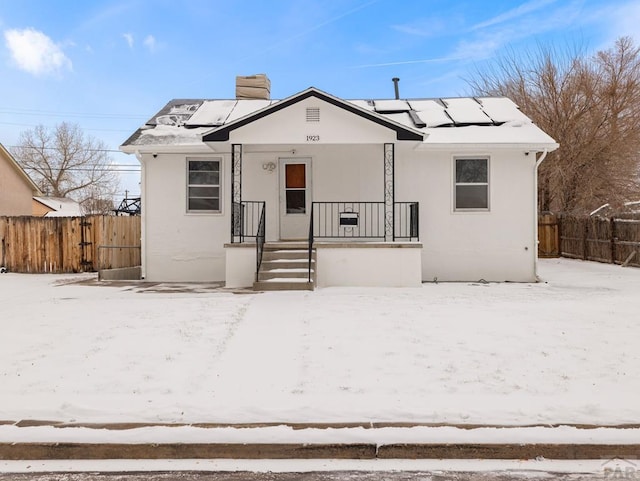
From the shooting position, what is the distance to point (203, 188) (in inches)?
482

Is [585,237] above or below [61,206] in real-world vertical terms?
below

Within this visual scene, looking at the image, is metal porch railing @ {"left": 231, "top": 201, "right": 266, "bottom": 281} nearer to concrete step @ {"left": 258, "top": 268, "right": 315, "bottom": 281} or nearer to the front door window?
concrete step @ {"left": 258, "top": 268, "right": 315, "bottom": 281}

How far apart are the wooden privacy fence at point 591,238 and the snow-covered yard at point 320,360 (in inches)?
302

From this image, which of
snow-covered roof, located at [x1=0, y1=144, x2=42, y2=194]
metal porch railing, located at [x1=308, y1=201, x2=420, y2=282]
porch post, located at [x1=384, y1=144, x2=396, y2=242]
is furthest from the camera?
snow-covered roof, located at [x1=0, y1=144, x2=42, y2=194]

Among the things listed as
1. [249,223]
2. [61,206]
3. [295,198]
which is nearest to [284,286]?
[249,223]

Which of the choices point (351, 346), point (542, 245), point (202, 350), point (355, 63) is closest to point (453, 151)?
point (351, 346)

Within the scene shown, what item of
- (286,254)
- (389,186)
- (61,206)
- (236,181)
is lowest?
(286,254)

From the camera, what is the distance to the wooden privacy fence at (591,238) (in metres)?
14.8

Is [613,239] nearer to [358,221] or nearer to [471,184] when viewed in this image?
[471,184]

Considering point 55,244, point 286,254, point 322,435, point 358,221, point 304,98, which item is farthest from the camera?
point 55,244

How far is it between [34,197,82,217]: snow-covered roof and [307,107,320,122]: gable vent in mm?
32673

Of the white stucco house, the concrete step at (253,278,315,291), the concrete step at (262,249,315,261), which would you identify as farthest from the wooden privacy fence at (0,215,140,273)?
the concrete step at (253,278,315,291)

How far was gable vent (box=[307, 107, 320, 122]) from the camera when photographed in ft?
35.7

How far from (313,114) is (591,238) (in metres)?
11.6
